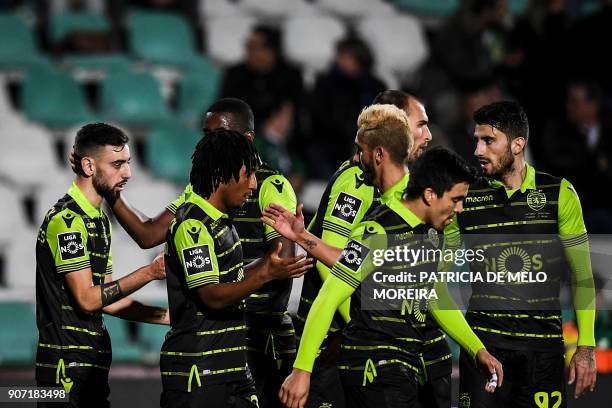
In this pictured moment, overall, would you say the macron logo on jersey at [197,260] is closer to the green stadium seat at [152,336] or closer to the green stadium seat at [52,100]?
the green stadium seat at [152,336]

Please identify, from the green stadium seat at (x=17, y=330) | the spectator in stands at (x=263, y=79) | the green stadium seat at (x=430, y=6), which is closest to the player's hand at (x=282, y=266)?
the green stadium seat at (x=17, y=330)

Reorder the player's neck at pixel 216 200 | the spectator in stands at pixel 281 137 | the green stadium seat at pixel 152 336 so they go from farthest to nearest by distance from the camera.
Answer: the spectator in stands at pixel 281 137, the green stadium seat at pixel 152 336, the player's neck at pixel 216 200

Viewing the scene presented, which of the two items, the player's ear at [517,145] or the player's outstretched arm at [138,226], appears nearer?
the player's ear at [517,145]

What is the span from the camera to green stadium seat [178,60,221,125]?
36.3 ft

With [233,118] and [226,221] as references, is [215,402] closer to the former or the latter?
[226,221]

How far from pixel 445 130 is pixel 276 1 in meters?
2.68

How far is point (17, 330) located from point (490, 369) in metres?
5.09

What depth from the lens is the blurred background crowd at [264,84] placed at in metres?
10.1

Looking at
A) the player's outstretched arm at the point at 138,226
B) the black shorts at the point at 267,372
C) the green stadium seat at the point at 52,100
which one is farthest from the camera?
the green stadium seat at the point at 52,100

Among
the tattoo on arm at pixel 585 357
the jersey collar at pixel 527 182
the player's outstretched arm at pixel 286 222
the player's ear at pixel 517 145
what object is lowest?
the tattoo on arm at pixel 585 357

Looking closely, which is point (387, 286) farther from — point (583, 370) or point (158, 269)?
point (583, 370)

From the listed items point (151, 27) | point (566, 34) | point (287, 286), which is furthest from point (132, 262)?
point (566, 34)

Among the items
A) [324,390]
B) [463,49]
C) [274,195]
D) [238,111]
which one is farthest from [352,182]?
[463,49]

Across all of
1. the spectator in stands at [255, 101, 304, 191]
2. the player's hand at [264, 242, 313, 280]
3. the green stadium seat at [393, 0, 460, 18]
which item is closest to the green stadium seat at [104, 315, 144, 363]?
the spectator in stands at [255, 101, 304, 191]
